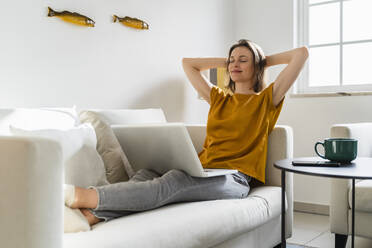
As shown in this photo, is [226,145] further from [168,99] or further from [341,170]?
[168,99]

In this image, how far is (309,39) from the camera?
3.33 m

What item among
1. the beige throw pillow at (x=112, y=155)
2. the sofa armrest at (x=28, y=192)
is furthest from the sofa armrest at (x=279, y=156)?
the sofa armrest at (x=28, y=192)

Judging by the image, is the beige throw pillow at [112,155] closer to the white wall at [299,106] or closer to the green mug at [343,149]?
the green mug at [343,149]

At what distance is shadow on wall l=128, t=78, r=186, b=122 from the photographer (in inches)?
107

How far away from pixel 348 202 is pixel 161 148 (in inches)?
45.7

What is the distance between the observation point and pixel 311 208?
3.18 meters

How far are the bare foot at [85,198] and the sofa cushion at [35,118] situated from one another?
368mm

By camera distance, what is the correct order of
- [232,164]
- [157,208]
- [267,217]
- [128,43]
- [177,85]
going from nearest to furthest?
[157,208]
[267,217]
[232,164]
[128,43]
[177,85]

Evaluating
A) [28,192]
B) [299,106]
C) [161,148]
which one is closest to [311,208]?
[299,106]

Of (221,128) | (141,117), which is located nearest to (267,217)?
(221,128)

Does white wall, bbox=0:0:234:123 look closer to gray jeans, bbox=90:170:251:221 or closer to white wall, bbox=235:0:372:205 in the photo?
white wall, bbox=235:0:372:205

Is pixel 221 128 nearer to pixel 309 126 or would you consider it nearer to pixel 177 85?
pixel 177 85

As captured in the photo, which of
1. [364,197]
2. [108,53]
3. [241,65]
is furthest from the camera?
[108,53]

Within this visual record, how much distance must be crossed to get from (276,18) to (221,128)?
1.62 m
